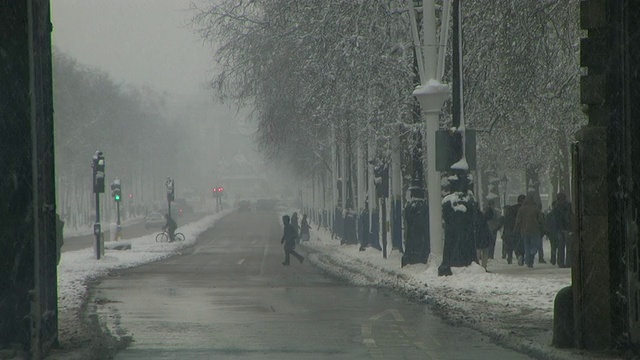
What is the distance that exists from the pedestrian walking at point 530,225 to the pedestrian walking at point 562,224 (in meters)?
0.42

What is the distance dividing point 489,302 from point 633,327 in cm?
917

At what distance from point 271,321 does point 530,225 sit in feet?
51.9

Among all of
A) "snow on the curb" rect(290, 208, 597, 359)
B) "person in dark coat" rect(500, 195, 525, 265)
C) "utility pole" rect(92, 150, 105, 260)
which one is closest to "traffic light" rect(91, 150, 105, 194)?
"utility pole" rect(92, 150, 105, 260)

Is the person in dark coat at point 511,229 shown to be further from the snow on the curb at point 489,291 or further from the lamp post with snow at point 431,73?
the lamp post with snow at point 431,73

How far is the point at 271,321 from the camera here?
18422 millimetres

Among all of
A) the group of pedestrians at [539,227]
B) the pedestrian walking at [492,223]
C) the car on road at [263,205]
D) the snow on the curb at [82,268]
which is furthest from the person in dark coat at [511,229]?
the car on road at [263,205]

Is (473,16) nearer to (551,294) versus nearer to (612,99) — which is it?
(551,294)

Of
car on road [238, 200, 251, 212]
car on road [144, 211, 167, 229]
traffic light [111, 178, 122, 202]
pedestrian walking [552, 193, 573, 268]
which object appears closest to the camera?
pedestrian walking [552, 193, 573, 268]

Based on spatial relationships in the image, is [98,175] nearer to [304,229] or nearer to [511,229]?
[511,229]

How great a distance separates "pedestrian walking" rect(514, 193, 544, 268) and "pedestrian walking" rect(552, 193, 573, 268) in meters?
0.42

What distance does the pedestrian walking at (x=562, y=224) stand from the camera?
32688 mm

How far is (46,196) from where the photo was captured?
12.7 metres

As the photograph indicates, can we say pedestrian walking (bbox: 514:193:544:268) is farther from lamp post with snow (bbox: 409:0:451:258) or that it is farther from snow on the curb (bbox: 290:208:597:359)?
lamp post with snow (bbox: 409:0:451:258)

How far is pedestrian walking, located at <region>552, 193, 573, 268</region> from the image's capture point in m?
32.7
